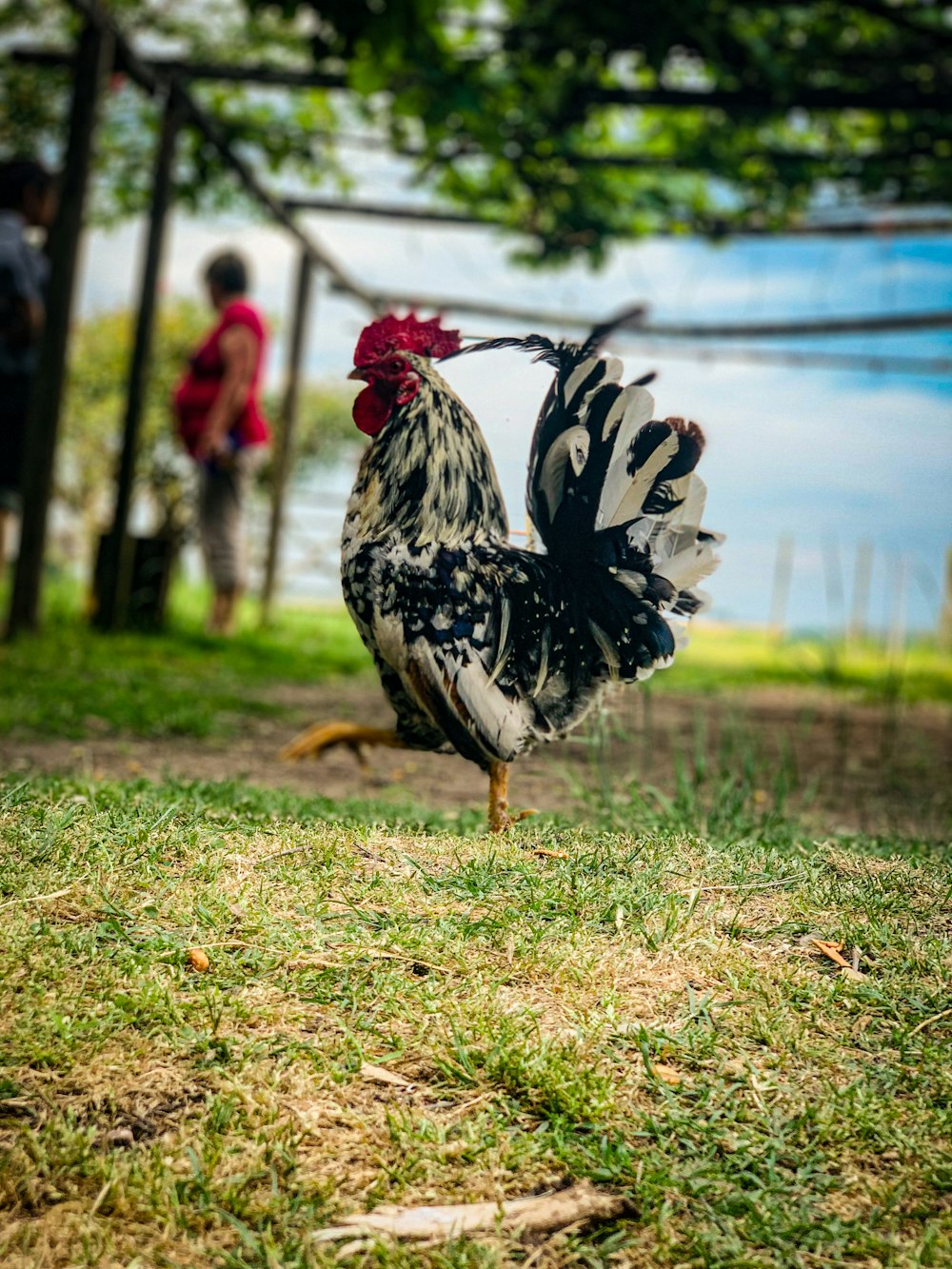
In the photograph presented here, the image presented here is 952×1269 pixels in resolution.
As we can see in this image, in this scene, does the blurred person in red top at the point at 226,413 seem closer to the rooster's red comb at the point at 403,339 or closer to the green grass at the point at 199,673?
the green grass at the point at 199,673

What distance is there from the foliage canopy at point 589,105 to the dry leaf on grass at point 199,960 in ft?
15.9

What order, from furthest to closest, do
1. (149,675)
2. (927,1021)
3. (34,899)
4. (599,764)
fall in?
(149,675) < (599,764) < (34,899) < (927,1021)

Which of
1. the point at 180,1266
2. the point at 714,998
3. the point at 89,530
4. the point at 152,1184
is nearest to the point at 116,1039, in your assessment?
the point at 152,1184

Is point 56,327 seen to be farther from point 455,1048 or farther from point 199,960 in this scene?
point 455,1048

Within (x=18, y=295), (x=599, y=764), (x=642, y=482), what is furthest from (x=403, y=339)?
(x=18, y=295)

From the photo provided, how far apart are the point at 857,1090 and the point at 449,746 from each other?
4.46 ft

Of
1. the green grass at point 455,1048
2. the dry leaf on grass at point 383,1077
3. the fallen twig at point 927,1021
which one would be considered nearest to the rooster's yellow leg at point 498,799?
the green grass at point 455,1048

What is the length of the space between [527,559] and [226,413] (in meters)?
5.44

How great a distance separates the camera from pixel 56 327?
6.39m

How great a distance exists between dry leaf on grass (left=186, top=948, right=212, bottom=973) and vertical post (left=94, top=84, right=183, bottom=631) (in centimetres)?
583

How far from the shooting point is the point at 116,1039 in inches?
70.9

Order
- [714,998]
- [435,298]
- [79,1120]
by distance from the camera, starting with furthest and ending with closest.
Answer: [435,298] < [714,998] < [79,1120]

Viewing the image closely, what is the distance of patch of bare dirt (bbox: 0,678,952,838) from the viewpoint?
3930 millimetres

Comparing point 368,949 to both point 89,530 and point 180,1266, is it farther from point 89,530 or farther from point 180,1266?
point 89,530
